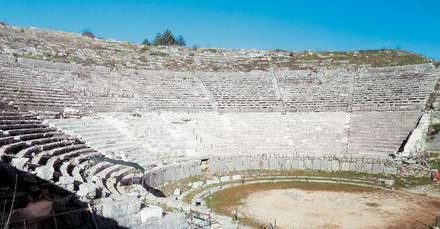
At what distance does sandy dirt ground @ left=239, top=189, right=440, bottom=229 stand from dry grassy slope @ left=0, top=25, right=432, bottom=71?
24625 millimetres

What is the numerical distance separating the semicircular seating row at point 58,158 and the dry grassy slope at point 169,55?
15.3 metres

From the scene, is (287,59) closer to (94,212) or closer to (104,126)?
(104,126)

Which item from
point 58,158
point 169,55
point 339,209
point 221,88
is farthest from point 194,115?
point 339,209

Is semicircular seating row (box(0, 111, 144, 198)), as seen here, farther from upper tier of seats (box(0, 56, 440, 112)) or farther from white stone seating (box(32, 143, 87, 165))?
upper tier of seats (box(0, 56, 440, 112))

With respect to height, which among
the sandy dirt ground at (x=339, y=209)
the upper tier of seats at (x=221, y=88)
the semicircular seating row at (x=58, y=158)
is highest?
the upper tier of seats at (x=221, y=88)

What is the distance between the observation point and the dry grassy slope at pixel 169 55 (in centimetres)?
4222

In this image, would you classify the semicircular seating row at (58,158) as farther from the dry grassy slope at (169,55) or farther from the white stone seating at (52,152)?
the dry grassy slope at (169,55)

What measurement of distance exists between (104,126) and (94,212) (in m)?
19.7

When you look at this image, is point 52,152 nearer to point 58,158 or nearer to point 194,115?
point 58,158

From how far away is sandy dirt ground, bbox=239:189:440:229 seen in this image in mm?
20781

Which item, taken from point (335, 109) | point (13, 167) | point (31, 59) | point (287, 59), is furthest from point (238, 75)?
point (13, 167)

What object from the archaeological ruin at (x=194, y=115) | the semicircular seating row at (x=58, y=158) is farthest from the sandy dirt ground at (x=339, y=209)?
the semicircular seating row at (x=58, y=158)

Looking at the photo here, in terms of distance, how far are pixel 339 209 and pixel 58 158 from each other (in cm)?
1461

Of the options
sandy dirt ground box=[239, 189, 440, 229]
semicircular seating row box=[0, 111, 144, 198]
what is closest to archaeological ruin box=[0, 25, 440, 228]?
semicircular seating row box=[0, 111, 144, 198]
